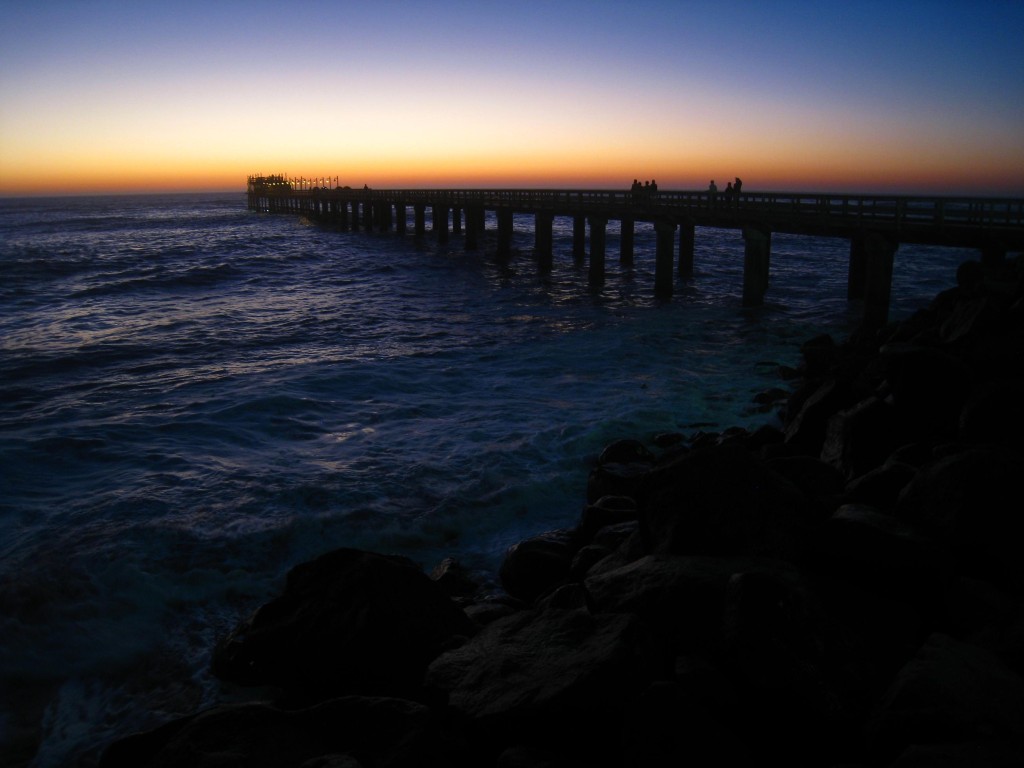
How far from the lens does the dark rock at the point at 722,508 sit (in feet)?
15.2

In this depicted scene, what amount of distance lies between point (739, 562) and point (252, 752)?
2849mm

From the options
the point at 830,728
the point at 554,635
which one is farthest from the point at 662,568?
the point at 830,728

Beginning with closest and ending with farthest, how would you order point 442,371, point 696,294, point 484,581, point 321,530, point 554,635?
point 554,635 < point 484,581 < point 321,530 < point 442,371 < point 696,294

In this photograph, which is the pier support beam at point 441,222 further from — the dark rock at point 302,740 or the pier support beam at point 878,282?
the dark rock at point 302,740

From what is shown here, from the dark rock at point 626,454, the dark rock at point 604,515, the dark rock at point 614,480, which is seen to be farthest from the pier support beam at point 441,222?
the dark rock at point 604,515

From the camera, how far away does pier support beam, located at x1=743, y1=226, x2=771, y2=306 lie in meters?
22.5

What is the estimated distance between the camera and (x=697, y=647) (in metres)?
3.84

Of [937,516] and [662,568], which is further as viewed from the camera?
[937,516]

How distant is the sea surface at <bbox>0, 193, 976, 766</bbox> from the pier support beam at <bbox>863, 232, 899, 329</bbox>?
7.92ft

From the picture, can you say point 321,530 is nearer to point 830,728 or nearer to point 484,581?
point 484,581

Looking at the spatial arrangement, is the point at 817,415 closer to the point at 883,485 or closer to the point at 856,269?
the point at 883,485

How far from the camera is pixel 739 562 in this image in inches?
169

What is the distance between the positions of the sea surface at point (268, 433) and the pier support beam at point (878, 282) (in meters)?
2.41

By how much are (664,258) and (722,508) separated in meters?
23.0
